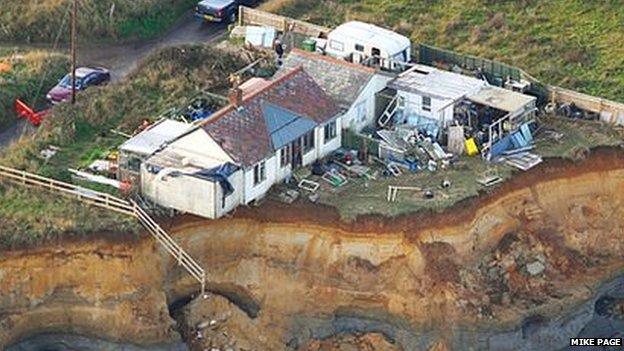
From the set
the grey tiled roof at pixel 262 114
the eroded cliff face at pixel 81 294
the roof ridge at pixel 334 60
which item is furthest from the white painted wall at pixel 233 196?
the roof ridge at pixel 334 60

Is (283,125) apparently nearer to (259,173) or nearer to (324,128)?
(324,128)

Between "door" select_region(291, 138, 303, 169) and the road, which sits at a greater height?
"door" select_region(291, 138, 303, 169)

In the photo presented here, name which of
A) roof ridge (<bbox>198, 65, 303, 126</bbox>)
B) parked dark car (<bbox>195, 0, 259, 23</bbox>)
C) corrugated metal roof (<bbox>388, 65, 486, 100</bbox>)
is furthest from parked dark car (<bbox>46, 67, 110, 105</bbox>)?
corrugated metal roof (<bbox>388, 65, 486, 100</bbox>)

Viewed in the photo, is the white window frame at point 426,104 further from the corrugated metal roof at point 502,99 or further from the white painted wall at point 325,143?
the white painted wall at point 325,143

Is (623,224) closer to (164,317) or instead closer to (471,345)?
(471,345)

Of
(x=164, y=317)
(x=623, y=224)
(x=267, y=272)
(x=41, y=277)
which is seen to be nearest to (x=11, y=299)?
(x=41, y=277)

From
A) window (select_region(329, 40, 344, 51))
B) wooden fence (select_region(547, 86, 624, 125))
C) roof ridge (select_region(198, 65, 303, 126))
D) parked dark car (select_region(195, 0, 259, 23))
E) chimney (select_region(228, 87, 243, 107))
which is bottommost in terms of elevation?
parked dark car (select_region(195, 0, 259, 23))

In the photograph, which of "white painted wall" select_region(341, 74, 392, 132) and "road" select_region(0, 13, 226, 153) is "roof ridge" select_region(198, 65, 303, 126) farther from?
"road" select_region(0, 13, 226, 153)
